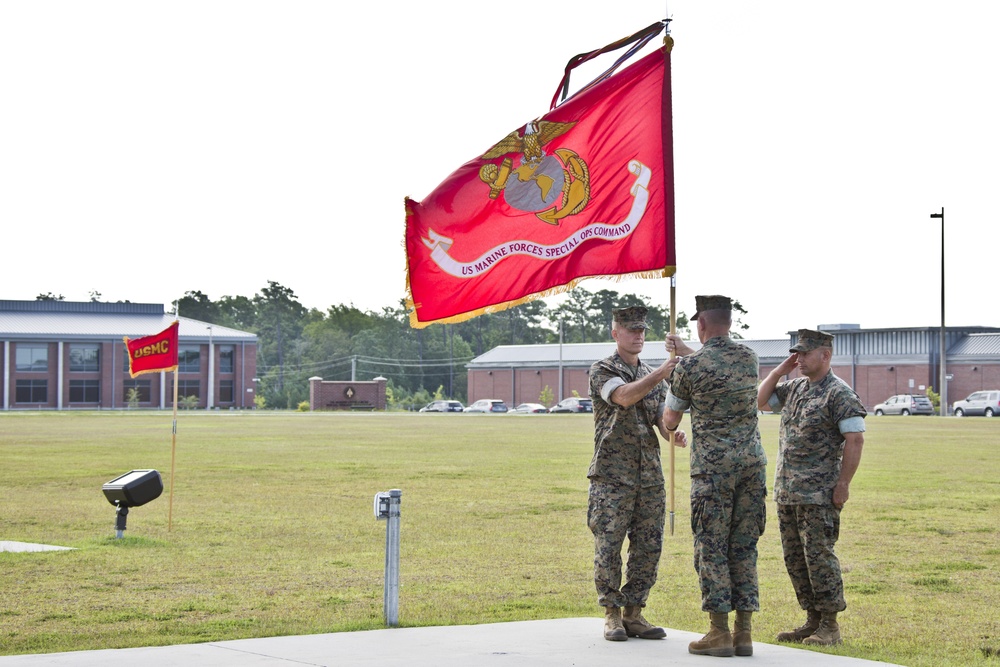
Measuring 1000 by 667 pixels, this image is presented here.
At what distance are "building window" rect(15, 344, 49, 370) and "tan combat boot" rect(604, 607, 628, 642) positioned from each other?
108 meters

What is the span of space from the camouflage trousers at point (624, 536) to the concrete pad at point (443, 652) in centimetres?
34

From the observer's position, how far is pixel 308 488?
23.7 m

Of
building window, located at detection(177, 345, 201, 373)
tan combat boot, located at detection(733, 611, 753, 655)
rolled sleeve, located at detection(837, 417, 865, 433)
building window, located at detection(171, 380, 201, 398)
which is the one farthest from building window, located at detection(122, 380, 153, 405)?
tan combat boot, located at detection(733, 611, 753, 655)

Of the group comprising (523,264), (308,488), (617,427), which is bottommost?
(308,488)

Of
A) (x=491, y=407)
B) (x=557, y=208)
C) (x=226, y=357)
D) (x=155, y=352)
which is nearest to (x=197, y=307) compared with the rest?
(x=226, y=357)

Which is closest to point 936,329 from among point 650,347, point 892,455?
point 650,347

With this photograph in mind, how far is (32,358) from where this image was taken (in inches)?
4299

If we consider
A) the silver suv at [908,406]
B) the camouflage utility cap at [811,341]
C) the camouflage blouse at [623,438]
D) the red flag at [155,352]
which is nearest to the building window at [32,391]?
the silver suv at [908,406]

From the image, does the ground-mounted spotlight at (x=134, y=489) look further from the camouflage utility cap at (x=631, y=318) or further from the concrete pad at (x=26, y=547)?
the camouflage utility cap at (x=631, y=318)

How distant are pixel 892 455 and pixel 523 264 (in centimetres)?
2633

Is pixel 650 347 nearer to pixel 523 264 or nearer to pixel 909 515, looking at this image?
pixel 909 515

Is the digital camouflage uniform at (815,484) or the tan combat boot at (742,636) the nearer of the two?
the tan combat boot at (742,636)

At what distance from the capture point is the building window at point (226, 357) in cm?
11719

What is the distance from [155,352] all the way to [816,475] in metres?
11.2
